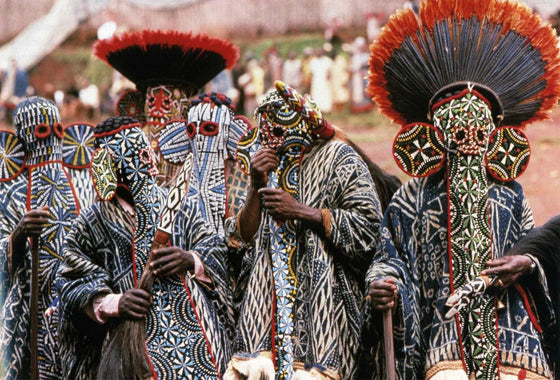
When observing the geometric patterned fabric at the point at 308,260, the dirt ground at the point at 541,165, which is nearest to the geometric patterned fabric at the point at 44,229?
the geometric patterned fabric at the point at 308,260

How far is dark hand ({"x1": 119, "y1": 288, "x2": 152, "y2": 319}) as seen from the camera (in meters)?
5.58

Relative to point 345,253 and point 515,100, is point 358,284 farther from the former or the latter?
point 515,100

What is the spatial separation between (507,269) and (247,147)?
1583 mm

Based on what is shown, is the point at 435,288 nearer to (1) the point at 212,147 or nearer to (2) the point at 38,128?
(1) the point at 212,147

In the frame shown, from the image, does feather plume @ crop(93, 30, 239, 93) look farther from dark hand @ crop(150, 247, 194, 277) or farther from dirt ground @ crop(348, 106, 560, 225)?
dirt ground @ crop(348, 106, 560, 225)

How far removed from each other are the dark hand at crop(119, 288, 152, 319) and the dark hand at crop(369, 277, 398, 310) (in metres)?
1.16

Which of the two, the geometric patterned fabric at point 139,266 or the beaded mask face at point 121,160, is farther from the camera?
the beaded mask face at point 121,160

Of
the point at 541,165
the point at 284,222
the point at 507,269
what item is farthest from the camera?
the point at 541,165

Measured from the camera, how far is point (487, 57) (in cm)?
531

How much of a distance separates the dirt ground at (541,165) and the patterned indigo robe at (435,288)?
3.90 metres

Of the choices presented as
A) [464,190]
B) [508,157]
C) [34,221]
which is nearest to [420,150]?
[464,190]

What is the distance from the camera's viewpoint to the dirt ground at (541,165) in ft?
30.7

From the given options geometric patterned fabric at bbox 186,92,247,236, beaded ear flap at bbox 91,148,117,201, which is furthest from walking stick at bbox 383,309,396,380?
beaded ear flap at bbox 91,148,117,201

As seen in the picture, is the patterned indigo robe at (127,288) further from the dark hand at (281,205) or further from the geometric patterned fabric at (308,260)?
the dark hand at (281,205)
